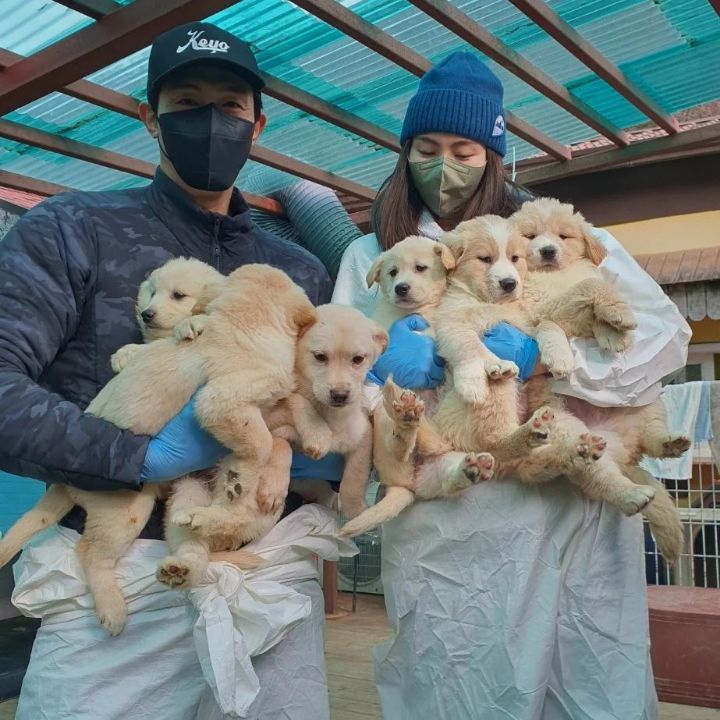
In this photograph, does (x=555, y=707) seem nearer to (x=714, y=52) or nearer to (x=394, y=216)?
(x=394, y=216)

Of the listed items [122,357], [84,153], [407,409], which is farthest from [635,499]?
[84,153]

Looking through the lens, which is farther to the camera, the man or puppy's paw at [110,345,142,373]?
puppy's paw at [110,345,142,373]

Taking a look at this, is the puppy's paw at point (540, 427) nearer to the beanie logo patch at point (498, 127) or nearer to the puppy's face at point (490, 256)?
the puppy's face at point (490, 256)

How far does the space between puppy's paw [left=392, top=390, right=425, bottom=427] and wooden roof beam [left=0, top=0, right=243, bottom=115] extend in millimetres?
3161

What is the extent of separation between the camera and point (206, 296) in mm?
2344

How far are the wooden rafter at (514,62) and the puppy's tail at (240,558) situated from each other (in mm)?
3779

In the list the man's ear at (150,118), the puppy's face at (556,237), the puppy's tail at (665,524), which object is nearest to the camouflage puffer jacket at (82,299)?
the man's ear at (150,118)

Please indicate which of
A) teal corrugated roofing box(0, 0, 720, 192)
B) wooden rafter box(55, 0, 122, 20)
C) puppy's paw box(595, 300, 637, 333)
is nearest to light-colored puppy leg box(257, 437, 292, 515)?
puppy's paw box(595, 300, 637, 333)

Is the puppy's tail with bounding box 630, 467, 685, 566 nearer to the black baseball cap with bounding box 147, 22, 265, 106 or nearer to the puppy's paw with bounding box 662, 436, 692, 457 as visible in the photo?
the puppy's paw with bounding box 662, 436, 692, 457

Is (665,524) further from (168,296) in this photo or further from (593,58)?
(593,58)

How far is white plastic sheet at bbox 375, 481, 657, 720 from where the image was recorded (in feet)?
7.77

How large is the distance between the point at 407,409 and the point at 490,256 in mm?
674

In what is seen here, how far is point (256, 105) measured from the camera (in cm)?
263

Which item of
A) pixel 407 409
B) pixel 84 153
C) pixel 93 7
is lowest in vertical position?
pixel 407 409
